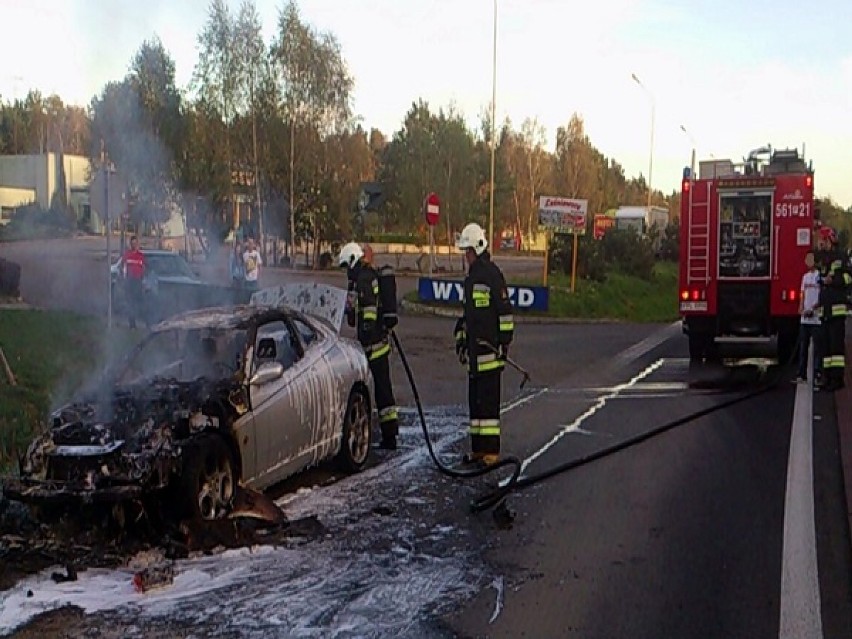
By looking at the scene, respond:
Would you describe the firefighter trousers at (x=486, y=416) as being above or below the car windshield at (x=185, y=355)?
below

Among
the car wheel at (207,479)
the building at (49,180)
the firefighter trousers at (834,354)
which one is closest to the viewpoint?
the car wheel at (207,479)

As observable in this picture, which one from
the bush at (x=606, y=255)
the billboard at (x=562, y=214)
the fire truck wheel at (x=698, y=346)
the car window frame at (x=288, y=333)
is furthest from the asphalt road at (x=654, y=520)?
the bush at (x=606, y=255)

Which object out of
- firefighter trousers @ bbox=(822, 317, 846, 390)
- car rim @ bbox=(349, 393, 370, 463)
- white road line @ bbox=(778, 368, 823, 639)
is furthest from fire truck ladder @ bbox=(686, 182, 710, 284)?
car rim @ bbox=(349, 393, 370, 463)

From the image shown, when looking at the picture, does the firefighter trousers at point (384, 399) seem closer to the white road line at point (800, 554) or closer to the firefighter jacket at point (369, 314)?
the firefighter jacket at point (369, 314)

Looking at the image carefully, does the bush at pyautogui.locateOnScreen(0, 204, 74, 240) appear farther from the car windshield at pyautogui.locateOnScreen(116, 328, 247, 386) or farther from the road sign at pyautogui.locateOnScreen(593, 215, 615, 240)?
the road sign at pyautogui.locateOnScreen(593, 215, 615, 240)

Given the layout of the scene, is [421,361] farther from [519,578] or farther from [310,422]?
[519,578]

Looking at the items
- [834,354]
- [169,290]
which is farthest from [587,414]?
[169,290]

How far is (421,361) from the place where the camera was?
1659 cm

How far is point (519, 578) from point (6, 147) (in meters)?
12.3

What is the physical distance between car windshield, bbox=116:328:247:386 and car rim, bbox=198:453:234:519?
84 cm

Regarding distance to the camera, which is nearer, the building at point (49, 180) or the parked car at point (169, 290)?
the building at point (49, 180)

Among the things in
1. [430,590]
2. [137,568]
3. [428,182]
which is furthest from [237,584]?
[428,182]

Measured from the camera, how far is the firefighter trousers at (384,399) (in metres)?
9.40

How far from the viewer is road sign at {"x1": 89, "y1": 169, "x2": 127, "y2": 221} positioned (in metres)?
10.9
